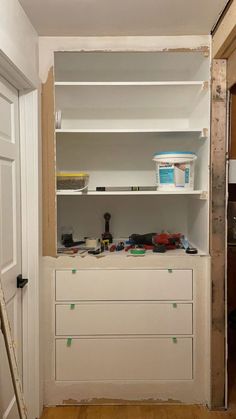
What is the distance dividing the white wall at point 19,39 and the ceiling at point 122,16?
0.22ft

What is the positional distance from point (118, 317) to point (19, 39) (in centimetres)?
173

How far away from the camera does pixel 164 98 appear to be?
272 cm

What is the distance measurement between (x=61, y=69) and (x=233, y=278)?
2.23 meters

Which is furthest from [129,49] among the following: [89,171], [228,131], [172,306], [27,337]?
[27,337]

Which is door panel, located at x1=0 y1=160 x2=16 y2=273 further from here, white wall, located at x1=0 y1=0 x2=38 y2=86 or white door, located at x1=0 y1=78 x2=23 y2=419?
white wall, located at x1=0 y1=0 x2=38 y2=86

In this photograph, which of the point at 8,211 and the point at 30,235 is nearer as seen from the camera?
the point at 8,211

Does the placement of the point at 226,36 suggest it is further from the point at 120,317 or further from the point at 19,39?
the point at 120,317

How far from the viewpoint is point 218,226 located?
2.19m

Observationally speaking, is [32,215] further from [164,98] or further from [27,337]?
[164,98]

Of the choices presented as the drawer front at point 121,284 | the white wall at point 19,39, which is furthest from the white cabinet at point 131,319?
the white wall at point 19,39

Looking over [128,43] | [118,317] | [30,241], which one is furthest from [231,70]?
[118,317]

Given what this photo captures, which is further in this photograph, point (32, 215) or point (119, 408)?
point (119, 408)

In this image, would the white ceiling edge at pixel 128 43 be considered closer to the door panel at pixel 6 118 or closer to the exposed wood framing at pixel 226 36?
the exposed wood framing at pixel 226 36

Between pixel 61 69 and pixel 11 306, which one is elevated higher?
pixel 61 69
